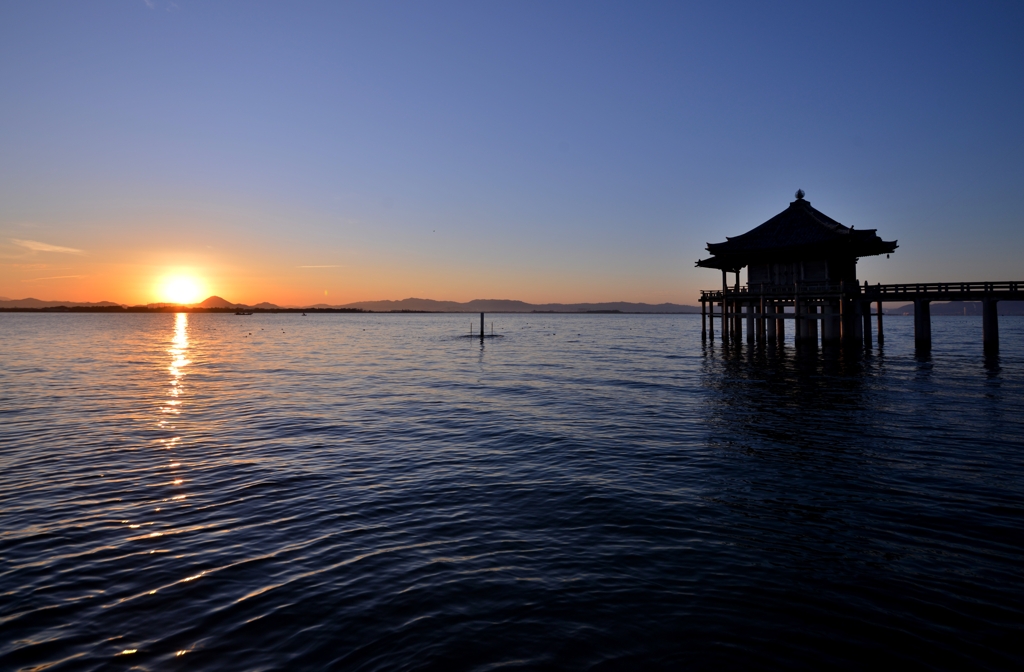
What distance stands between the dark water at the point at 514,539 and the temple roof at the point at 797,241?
21.2 m

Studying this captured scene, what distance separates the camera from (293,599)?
6.27 meters

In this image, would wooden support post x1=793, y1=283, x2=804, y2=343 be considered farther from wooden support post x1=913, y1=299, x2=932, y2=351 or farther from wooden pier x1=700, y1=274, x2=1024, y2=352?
wooden support post x1=913, y1=299, x2=932, y2=351

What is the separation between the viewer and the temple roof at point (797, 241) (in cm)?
3747

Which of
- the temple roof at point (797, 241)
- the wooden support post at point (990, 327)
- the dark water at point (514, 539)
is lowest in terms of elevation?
the dark water at point (514, 539)

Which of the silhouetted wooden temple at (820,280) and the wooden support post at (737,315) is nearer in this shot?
the silhouetted wooden temple at (820,280)

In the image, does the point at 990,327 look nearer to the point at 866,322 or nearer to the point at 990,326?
the point at 990,326

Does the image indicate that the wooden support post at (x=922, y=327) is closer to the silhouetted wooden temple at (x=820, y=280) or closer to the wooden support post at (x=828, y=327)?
the silhouetted wooden temple at (x=820, y=280)

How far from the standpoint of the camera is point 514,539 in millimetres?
8039

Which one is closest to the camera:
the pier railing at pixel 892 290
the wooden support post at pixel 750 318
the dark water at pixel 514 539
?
the dark water at pixel 514 539

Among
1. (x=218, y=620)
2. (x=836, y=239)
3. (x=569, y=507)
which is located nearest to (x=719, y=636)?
(x=569, y=507)

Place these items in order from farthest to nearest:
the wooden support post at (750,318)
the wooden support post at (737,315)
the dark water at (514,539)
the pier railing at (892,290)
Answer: the wooden support post at (737,315), the wooden support post at (750,318), the pier railing at (892,290), the dark water at (514,539)

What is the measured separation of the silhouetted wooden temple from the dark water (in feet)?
70.0

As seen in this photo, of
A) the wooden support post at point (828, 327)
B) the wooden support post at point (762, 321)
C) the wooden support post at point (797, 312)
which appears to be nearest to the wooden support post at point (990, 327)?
the wooden support post at point (828, 327)

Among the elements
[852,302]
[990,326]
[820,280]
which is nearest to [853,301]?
[852,302]
